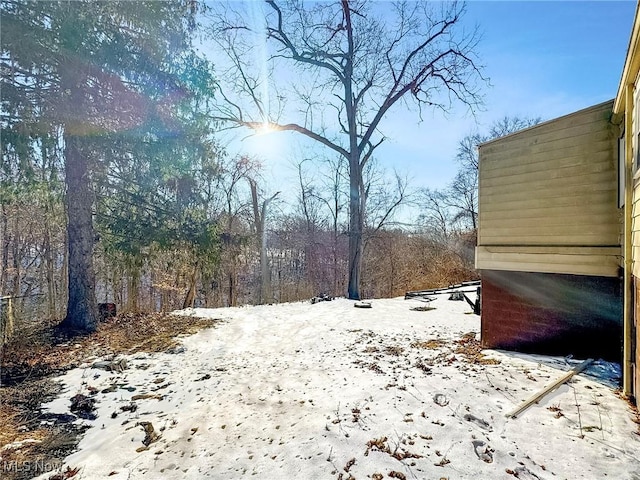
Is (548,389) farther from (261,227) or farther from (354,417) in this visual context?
(261,227)

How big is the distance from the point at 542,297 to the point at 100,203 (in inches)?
330

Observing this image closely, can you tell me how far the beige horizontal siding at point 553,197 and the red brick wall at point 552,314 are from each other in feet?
0.81

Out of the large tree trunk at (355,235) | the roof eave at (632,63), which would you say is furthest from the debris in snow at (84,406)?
the large tree trunk at (355,235)

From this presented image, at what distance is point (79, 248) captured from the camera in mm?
5992

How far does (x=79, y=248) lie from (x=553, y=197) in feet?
25.6

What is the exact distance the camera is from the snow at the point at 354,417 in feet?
7.99

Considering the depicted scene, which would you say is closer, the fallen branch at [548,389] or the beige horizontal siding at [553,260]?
the fallen branch at [548,389]

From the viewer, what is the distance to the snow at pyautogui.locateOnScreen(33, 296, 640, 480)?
2436 millimetres

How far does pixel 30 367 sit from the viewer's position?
4.49 meters

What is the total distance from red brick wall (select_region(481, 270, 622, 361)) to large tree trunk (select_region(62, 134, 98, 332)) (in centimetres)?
699

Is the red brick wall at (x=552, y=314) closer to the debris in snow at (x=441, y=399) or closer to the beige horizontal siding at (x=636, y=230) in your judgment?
the beige horizontal siding at (x=636, y=230)

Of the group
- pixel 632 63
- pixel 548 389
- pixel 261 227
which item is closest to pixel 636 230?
pixel 632 63

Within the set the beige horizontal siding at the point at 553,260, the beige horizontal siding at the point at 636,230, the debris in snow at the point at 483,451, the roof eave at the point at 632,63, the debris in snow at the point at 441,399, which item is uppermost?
the roof eave at the point at 632,63

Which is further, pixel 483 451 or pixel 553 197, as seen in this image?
pixel 553 197
